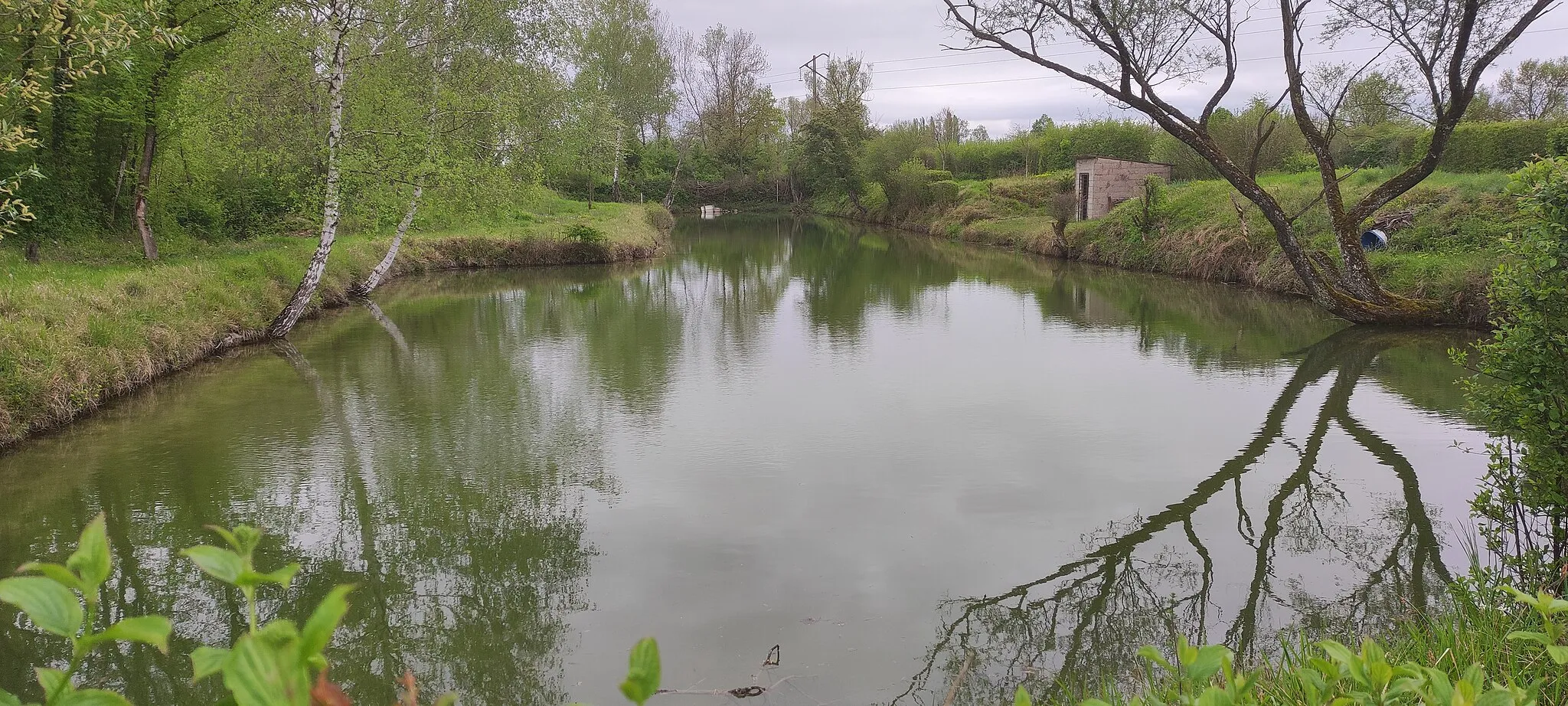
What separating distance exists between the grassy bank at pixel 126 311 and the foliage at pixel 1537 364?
30.5 feet

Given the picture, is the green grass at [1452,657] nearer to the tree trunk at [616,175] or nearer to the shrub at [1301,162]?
the shrub at [1301,162]

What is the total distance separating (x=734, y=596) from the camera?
488cm

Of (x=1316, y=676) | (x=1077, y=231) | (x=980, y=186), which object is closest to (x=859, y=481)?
(x=1316, y=676)

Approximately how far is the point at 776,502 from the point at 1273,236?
1412 centimetres

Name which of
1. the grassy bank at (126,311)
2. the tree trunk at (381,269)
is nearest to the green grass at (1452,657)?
the grassy bank at (126,311)

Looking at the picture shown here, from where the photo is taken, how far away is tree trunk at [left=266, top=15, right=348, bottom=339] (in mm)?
11250

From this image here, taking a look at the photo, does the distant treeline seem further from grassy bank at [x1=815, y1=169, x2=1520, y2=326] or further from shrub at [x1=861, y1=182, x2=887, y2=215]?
grassy bank at [x1=815, y1=169, x2=1520, y2=326]

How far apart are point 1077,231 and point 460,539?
20703 millimetres

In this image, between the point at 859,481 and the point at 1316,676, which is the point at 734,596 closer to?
the point at 859,481

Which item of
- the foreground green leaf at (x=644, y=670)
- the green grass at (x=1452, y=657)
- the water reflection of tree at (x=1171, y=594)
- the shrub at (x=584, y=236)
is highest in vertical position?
the shrub at (x=584, y=236)

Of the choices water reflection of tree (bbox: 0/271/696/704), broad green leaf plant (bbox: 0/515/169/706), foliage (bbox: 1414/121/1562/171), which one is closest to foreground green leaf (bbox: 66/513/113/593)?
broad green leaf plant (bbox: 0/515/169/706)

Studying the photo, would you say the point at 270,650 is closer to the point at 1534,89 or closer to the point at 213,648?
the point at 213,648

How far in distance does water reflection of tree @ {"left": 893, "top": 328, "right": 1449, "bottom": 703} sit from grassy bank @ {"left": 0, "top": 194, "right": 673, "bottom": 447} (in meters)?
7.26

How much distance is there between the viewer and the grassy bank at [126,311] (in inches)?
293
